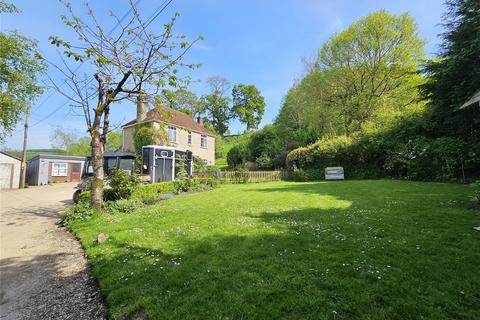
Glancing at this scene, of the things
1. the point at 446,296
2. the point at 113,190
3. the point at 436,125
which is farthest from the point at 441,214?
the point at 436,125

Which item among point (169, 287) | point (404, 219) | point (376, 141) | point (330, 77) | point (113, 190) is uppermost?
point (330, 77)

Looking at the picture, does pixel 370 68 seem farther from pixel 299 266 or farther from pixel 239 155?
pixel 299 266

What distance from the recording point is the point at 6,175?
76.8 ft

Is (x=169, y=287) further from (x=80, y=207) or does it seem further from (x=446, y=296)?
(x=80, y=207)

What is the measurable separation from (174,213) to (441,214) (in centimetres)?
653

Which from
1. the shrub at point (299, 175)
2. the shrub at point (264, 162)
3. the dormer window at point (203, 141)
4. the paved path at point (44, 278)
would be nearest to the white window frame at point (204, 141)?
the dormer window at point (203, 141)

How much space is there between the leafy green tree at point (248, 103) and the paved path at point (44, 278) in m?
45.4

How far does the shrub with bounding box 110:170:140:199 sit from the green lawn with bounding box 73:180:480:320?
418cm

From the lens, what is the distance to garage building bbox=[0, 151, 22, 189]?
2323 centimetres

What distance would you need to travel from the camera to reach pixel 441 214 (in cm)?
555

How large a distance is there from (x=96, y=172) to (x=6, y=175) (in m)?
22.5

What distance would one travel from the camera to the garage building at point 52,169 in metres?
27.1

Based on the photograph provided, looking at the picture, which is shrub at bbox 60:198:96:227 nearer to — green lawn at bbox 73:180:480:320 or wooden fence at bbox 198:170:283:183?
green lawn at bbox 73:180:480:320

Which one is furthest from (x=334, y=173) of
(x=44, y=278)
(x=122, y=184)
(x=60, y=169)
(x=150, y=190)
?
(x=60, y=169)
